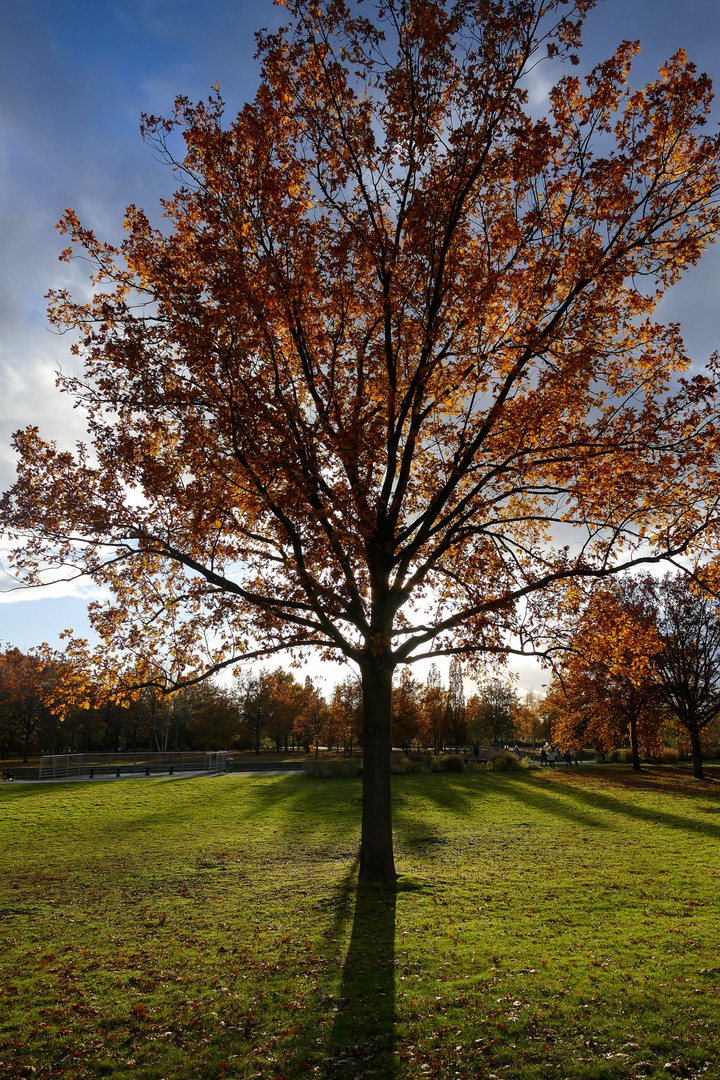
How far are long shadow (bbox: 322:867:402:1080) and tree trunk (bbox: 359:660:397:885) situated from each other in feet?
5.03

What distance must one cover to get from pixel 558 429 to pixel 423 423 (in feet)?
8.54

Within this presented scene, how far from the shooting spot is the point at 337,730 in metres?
58.5

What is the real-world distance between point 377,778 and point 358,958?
3.28 m

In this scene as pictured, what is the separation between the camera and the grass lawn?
4738mm

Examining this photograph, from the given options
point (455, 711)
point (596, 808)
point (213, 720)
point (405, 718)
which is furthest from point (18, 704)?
point (596, 808)

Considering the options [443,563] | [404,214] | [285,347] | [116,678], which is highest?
[404,214]

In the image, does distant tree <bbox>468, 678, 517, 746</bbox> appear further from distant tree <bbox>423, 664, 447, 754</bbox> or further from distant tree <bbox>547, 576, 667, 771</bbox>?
distant tree <bbox>547, 576, 667, 771</bbox>

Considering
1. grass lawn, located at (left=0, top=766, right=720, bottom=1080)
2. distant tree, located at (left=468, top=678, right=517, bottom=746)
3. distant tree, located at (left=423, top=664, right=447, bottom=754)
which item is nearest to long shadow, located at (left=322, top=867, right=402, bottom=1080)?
grass lawn, located at (left=0, top=766, right=720, bottom=1080)

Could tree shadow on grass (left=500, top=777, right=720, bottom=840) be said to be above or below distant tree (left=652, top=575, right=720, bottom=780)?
below

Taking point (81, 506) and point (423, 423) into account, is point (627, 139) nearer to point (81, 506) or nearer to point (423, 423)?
point (423, 423)

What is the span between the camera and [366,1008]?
5613mm

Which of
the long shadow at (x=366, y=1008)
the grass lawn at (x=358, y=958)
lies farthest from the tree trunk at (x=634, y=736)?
the long shadow at (x=366, y=1008)

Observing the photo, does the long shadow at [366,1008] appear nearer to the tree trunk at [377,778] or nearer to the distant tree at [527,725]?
the tree trunk at [377,778]

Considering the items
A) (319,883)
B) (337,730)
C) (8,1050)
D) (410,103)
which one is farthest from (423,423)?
(337,730)
